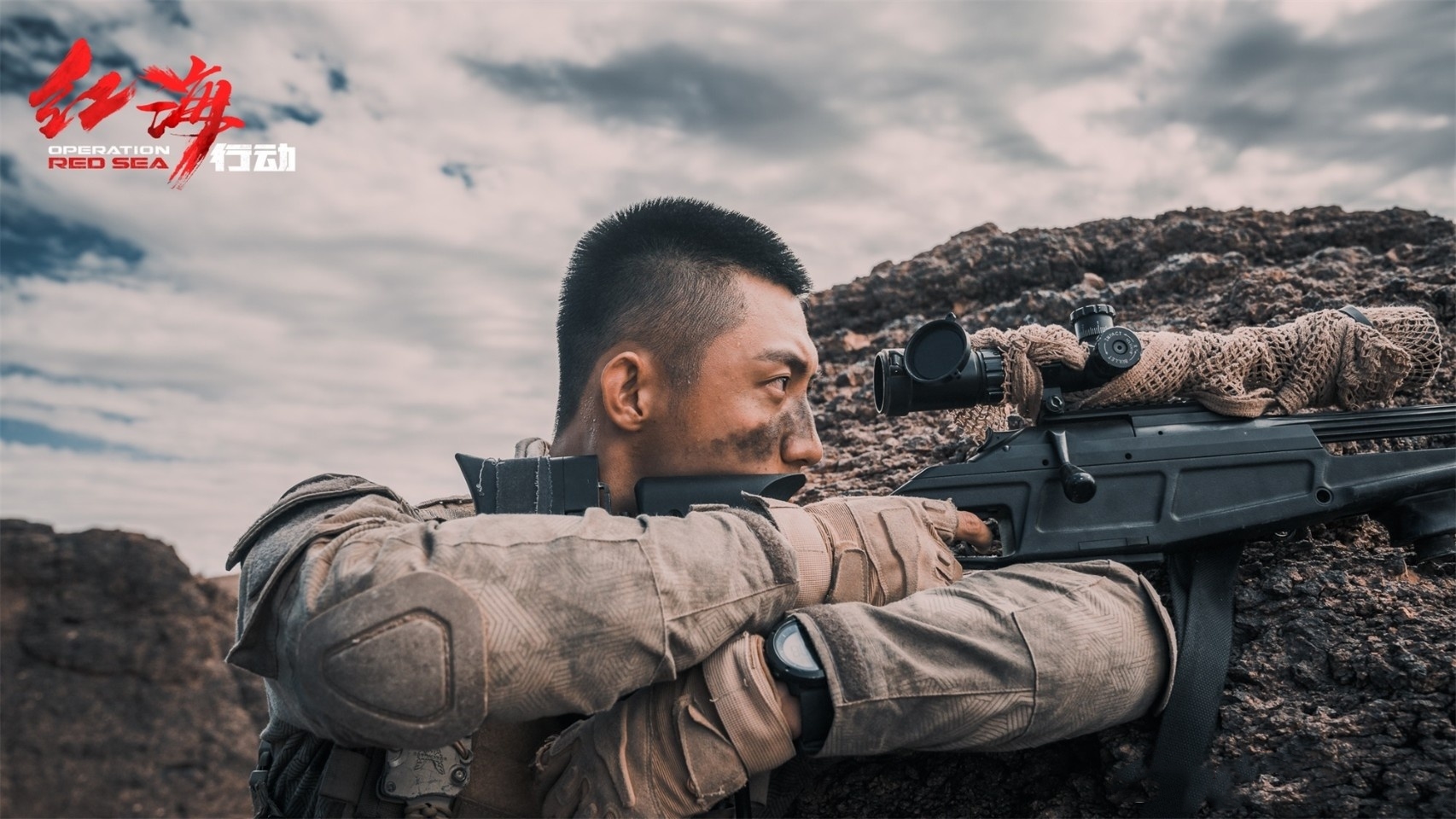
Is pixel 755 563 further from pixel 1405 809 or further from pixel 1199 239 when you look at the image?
pixel 1199 239

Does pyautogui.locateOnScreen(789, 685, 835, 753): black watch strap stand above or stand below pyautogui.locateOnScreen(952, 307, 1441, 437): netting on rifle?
below

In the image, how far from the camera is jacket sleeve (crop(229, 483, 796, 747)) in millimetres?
1885

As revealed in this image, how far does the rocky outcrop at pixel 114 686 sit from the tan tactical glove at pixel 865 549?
19.0ft

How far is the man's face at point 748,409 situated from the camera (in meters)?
2.91

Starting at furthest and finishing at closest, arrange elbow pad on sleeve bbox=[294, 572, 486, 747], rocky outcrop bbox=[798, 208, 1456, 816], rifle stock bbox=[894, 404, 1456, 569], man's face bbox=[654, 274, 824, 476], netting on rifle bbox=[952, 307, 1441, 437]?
1. man's face bbox=[654, 274, 824, 476]
2. netting on rifle bbox=[952, 307, 1441, 437]
3. rifle stock bbox=[894, 404, 1456, 569]
4. rocky outcrop bbox=[798, 208, 1456, 816]
5. elbow pad on sleeve bbox=[294, 572, 486, 747]

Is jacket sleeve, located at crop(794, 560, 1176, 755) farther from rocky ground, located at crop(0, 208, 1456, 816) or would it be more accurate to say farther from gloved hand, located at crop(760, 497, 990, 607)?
rocky ground, located at crop(0, 208, 1456, 816)

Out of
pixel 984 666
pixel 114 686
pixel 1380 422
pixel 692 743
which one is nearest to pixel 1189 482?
pixel 1380 422

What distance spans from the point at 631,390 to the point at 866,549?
0.91 m

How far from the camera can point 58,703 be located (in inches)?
254

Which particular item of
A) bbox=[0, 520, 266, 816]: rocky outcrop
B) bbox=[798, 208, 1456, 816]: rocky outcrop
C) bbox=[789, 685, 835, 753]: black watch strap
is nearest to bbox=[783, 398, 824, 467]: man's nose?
bbox=[798, 208, 1456, 816]: rocky outcrop

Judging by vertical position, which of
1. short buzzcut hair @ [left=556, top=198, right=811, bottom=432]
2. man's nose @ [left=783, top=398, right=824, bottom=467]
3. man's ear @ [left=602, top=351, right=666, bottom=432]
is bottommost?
man's nose @ [left=783, top=398, right=824, bottom=467]

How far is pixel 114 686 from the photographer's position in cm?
658

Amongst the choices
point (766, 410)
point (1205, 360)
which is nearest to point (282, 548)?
point (766, 410)

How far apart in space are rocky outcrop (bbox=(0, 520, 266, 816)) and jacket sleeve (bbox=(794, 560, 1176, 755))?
19.5ft
